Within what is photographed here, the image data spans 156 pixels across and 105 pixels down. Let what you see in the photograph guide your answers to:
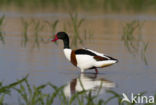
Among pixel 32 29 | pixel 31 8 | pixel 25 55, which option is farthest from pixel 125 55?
pixel 31 8

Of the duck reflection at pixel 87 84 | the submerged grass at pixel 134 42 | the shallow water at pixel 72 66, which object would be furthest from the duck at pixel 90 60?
the submerged grass at pixel 134 42

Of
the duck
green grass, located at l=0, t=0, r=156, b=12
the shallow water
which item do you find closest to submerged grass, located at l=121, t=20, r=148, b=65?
the shallow water

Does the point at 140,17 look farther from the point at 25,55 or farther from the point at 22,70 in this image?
the point at 22,70

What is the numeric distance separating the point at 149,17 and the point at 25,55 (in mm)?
10253

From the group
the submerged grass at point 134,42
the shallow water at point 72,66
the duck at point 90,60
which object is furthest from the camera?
the submerged grass at point 134,42

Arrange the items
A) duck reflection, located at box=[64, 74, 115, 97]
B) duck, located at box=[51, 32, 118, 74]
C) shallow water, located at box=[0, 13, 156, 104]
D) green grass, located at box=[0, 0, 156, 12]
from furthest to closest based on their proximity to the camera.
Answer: green grass, located at box=[0, 0, 156, 12] → duck, located at box=[51, 32, 118, 74] → shallow water, located at box=[0, 13, 156, 104] → duck reflection, located at box=[64, 74, 115, 97]

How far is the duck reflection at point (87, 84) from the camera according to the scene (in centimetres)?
833

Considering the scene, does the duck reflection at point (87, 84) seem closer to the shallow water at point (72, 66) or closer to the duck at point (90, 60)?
the shallow water at point (72, 66)

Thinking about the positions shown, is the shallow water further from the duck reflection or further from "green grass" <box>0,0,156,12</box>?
"green grass" <box>0,0,156,12</box>

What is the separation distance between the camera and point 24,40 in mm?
14500

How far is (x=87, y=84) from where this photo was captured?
354 inches

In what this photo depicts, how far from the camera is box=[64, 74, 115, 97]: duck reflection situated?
8328mm

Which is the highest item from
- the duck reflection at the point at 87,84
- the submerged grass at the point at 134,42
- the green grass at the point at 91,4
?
the green grass at the point at 91,4

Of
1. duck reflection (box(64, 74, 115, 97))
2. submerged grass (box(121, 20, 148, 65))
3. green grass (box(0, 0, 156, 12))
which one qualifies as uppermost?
green grass (box(0, 0, 156, 12))
